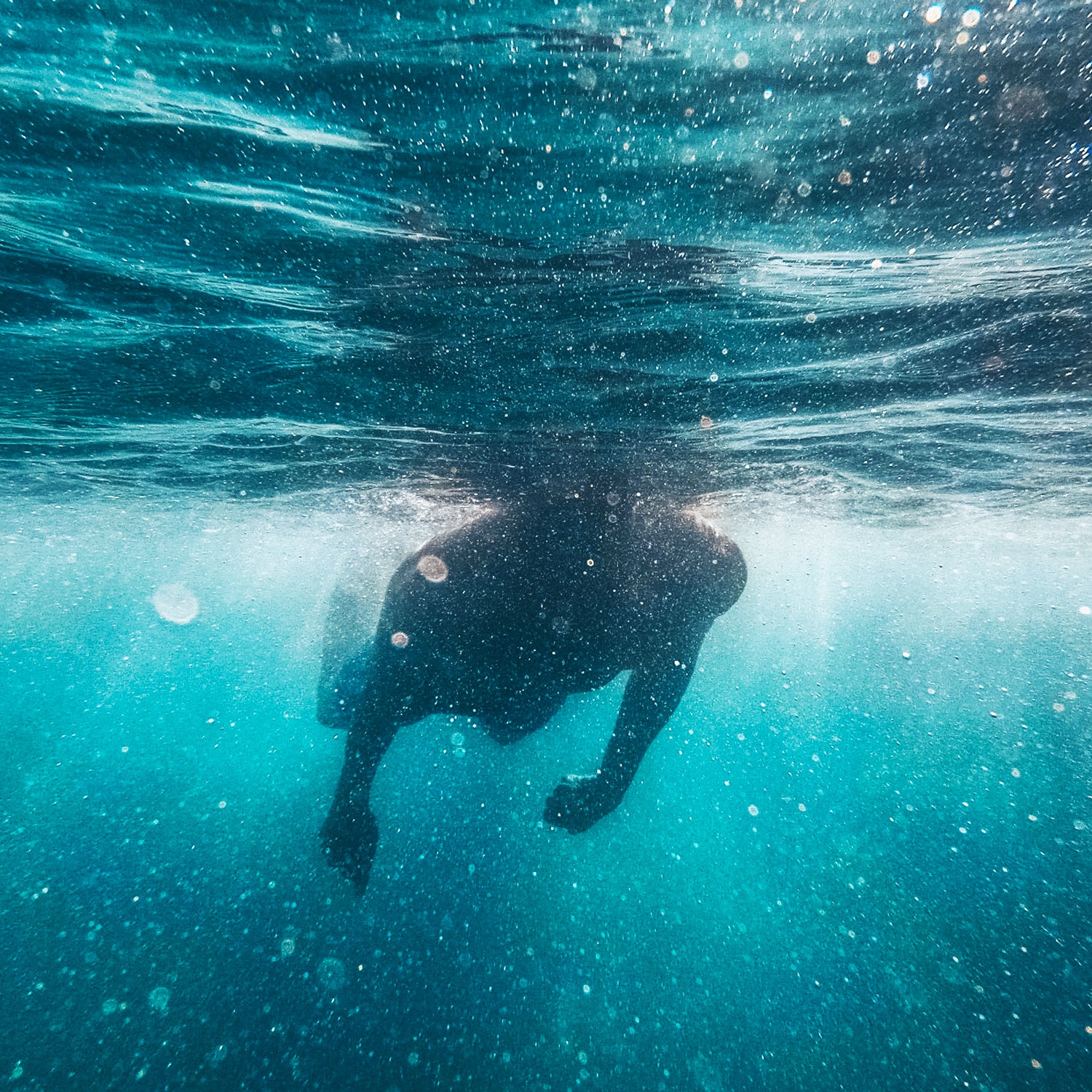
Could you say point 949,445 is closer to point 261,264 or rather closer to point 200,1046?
point 261,264

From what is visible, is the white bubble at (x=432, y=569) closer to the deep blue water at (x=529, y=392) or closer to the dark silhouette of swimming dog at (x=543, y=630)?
the dark silhouette of swimming dog at (x=543, y=630)

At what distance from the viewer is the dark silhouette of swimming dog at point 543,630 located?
14.8 ft

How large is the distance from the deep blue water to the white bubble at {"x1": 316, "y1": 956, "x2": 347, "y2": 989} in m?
0.05

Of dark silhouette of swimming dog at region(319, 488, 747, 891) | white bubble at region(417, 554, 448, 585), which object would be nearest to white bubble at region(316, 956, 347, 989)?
dark silhouette of swimming dog at region(319, 488, 747, 891)

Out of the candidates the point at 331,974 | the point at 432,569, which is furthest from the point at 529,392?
the point at 331,974

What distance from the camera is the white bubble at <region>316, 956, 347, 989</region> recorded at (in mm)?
7113

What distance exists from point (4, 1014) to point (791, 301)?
12.1m

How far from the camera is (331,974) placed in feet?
23.9

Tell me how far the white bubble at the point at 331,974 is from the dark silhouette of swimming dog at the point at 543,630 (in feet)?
14.5

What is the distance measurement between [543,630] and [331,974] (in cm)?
693

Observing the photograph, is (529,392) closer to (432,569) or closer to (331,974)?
(432,569)

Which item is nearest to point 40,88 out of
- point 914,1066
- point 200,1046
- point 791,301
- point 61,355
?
point 61,355

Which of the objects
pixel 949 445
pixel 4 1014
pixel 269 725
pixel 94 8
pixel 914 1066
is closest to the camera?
pixel 94 8

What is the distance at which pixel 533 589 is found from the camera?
4.63m
